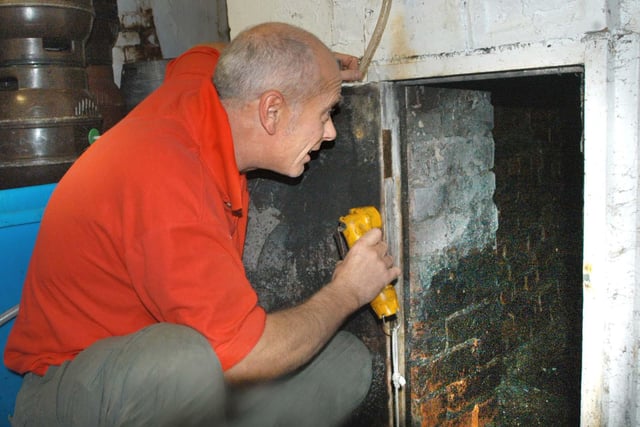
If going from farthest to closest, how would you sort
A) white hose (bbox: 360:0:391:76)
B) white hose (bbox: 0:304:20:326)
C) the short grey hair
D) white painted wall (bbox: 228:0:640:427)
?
white hose (bbox: 0:304:20:326)
white hose (bbox: 360:0:391:76)
the short grey hair
white painted wall (bbox: 228:0:640:427)

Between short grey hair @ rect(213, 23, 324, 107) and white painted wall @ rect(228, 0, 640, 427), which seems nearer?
white painted wall @ rect(228, 0, 640, 427)

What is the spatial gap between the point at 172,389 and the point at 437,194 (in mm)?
964

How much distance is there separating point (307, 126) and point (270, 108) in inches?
4.4

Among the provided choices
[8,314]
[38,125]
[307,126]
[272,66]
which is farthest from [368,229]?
[38,125]

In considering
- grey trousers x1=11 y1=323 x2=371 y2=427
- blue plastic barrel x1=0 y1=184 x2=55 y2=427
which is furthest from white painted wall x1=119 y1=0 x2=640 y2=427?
blue plastic barrel x1=0 y1=184 x2=55 y2=427

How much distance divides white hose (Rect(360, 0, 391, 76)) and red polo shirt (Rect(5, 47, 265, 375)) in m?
0.44

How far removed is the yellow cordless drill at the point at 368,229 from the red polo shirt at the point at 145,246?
1.01 feet

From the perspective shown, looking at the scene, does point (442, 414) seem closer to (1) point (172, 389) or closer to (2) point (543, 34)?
(1) point (172, 389)

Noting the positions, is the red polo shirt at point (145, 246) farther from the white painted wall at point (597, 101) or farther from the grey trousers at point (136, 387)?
the white painted wall at point (597, 101)

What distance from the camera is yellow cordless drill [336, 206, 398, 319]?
5.33 feet

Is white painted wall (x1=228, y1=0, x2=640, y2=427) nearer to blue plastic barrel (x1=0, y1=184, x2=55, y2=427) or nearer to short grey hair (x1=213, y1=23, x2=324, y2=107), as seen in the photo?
short grey hair (x1=213, y1=23, x2=324, y2=107)

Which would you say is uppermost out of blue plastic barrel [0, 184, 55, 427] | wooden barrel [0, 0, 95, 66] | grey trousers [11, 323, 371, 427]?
wooden barrel [0, 0, 95, 66]

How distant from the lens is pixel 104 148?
1378 mm

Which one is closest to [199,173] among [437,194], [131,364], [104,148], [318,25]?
[104,148]
